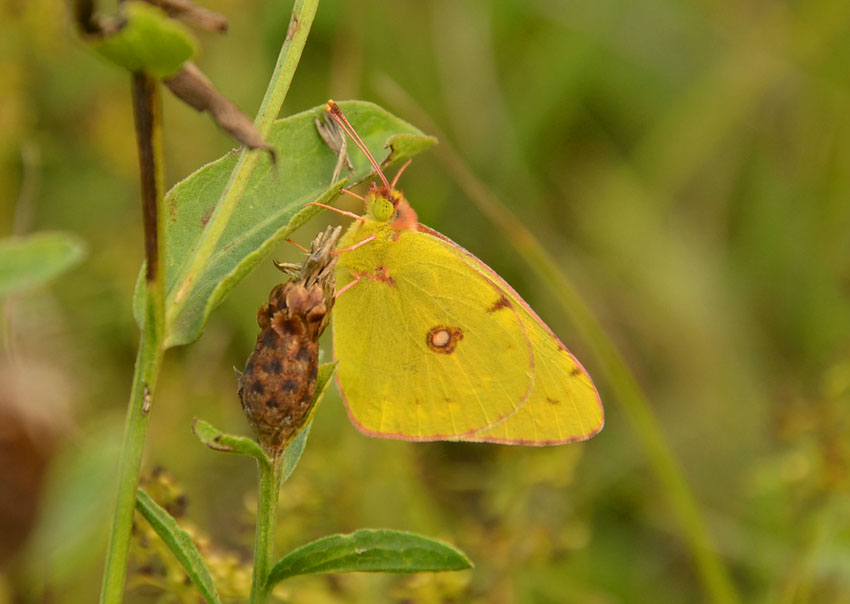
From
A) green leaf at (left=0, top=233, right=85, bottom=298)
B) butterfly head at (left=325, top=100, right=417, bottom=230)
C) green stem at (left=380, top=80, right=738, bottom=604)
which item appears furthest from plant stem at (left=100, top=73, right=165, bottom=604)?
green stem at (left=380, top=80, right=738, bottom=604)

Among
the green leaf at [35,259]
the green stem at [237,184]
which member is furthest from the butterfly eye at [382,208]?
the green stem at [237,184]

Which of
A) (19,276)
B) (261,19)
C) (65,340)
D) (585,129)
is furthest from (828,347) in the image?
(19,276)

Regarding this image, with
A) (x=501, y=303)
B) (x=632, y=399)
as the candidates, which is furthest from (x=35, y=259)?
(x=632, y=399)

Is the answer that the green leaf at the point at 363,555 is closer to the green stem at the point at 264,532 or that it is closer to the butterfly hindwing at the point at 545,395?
the green stem at the point at 264,532

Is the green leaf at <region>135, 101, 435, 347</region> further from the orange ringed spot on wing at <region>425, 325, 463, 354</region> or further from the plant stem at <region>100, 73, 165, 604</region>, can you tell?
the orange ringed spot on wing at <region>425, 325, 463, 354</region>

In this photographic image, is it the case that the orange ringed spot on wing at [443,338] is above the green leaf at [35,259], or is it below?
below
